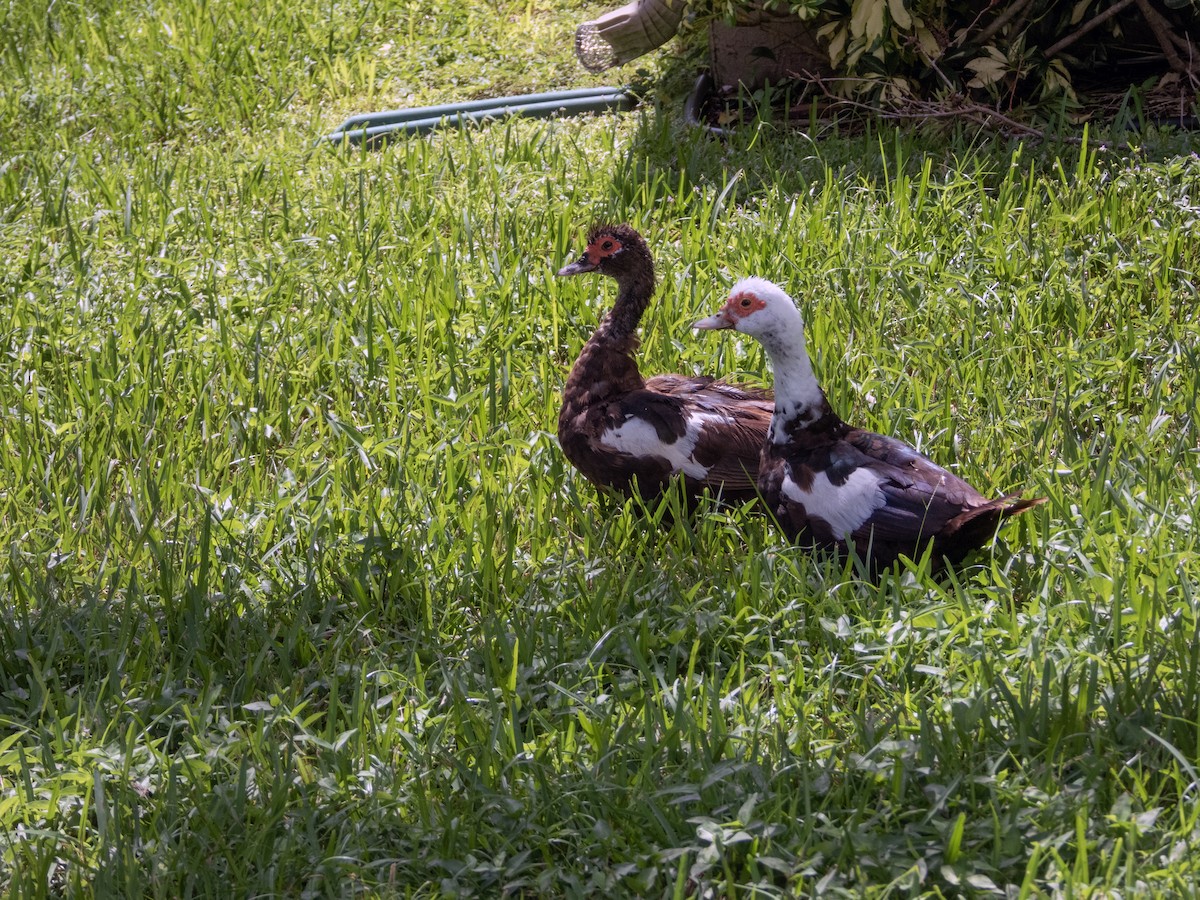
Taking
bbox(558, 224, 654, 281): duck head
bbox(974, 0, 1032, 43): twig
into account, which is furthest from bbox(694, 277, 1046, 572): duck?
bbox(974, 0, 1032, 43): twig

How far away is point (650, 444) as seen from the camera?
12.7 feet

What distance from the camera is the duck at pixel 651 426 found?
3.88 meters

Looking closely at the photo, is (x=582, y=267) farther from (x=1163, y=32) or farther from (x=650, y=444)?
(x=1163, y=32)

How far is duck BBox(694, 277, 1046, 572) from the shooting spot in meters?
3.36

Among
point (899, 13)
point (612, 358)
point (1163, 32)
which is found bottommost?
point (612, 358)

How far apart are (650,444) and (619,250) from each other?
0.76m

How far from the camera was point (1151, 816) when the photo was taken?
7.77ft

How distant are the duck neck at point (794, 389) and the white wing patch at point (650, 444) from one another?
13.4 inches

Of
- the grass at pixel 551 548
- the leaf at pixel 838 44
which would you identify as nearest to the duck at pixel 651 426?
the grass at pixel 551 548

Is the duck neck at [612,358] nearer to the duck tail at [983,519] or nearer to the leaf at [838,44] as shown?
the duck tail at [983,519]

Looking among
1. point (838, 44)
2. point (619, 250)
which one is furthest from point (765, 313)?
point (838, 44)

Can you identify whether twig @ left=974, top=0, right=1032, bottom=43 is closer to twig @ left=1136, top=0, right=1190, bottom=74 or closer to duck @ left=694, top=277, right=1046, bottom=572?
twig @ left=1136, top=0, right=1190, bottom=74

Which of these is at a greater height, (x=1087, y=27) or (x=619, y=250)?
(x=1087, y=27)

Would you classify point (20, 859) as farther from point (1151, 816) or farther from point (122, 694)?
point (1151, 816)
